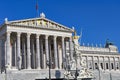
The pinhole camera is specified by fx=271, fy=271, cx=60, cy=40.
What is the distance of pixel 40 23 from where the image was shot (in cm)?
6588

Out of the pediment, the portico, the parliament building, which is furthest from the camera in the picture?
the pediment

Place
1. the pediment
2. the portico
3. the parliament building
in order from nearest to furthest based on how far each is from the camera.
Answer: the parliament building
the portico
the pediment

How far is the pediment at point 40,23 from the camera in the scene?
205 feet

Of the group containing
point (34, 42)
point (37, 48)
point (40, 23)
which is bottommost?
point (37, 48)

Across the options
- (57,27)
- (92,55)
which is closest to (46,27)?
(57,27)

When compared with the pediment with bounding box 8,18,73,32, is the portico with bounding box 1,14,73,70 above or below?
below

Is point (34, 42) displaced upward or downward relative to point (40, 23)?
downward

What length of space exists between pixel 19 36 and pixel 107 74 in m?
21.6

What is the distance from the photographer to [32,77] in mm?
52562

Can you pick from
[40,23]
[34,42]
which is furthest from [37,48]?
[40,23]

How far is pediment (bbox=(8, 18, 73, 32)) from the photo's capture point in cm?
6253

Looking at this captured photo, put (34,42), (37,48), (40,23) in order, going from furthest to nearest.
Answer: (34,42), (40,23), (37,48)

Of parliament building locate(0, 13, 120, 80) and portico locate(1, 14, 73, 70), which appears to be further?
portico locate(1, 14, 73, 70)

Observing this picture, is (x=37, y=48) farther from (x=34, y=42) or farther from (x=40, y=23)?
(x=40, y=23)
